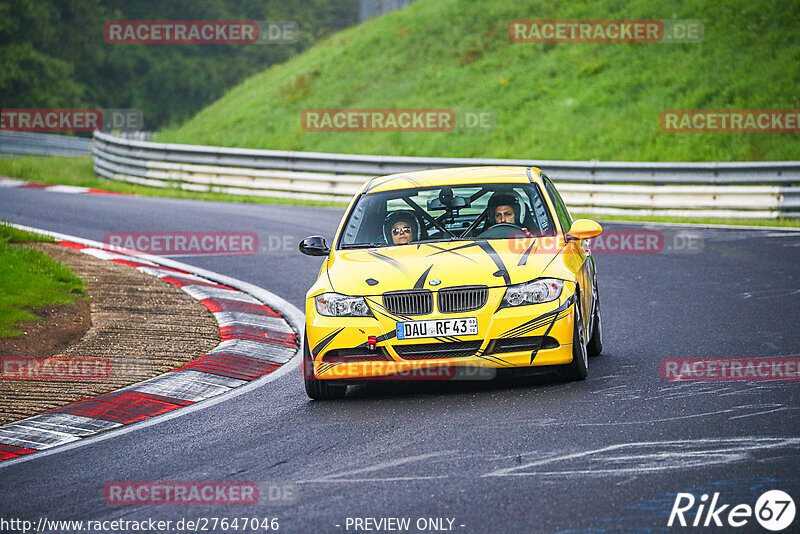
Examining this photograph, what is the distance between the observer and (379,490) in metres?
5.58

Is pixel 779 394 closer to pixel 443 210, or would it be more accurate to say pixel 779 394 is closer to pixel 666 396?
pixel 666 396

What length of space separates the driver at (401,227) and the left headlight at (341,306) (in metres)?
0.94

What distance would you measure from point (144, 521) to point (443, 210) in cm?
442

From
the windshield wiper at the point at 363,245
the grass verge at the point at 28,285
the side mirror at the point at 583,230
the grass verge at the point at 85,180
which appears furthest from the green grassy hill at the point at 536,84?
the windshield wiper at the point at 363,245

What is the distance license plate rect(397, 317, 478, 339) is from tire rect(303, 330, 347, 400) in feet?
2.48

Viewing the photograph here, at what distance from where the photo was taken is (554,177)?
22266 millimetres

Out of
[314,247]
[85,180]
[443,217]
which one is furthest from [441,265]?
[85,180]

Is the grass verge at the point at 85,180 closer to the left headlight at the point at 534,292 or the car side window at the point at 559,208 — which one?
the car side window at the point at 559,208

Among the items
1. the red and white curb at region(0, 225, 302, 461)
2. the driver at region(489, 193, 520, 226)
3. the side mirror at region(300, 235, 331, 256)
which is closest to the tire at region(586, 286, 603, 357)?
the driver at region(489, 193, 520, 226)

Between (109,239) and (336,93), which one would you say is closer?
(109,239)

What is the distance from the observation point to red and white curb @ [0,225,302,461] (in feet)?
24.7

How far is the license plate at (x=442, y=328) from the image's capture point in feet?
24.9

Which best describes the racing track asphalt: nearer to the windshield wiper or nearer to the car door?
the car door

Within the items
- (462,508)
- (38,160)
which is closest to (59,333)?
(462,508)
